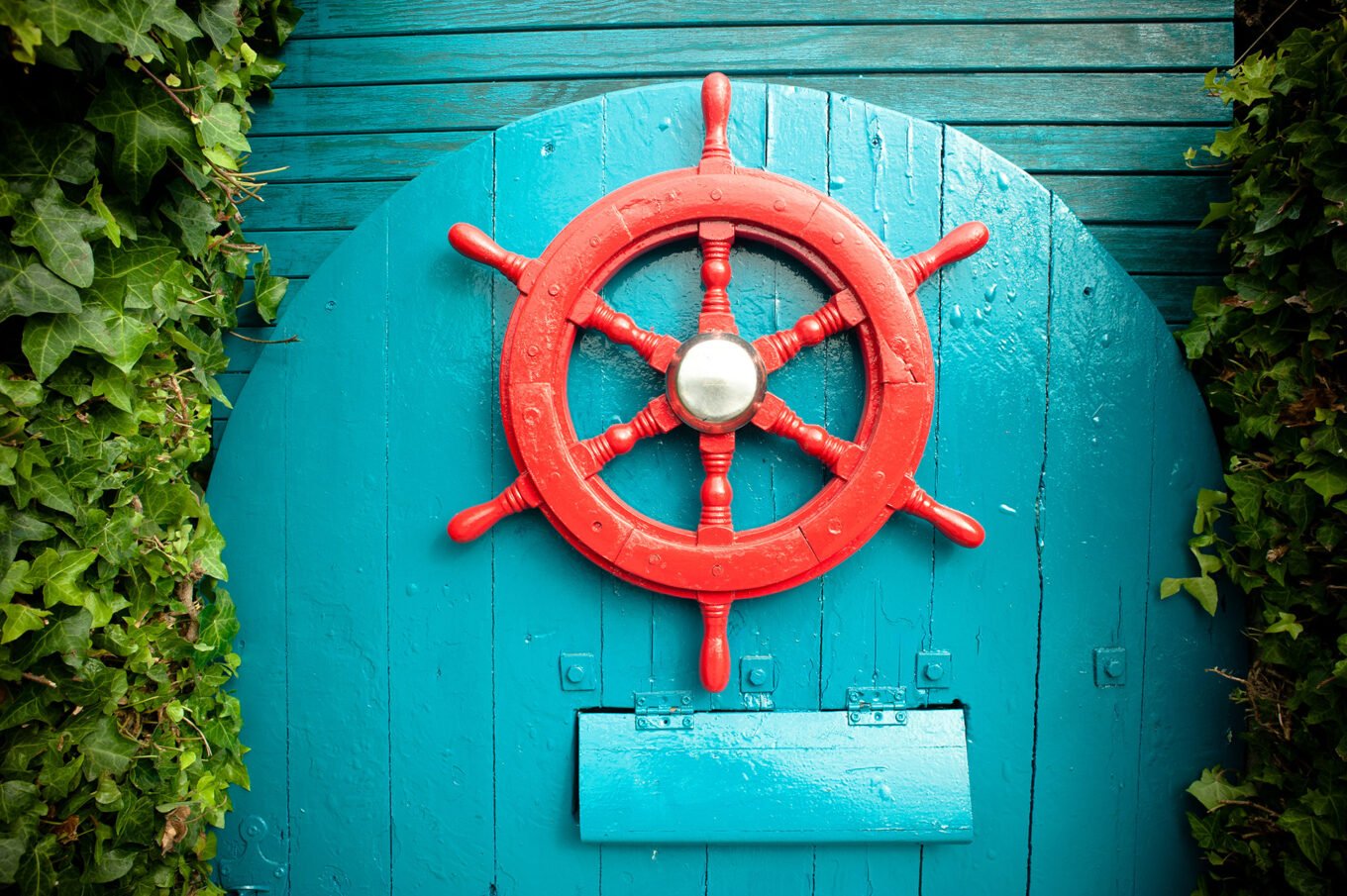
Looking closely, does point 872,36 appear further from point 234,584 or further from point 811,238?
point 234,584

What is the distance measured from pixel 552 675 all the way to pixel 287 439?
64 centimetres

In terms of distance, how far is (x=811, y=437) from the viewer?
133 cm

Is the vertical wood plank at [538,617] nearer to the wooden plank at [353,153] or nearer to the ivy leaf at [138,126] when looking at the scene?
the wooden plank at [353,153]

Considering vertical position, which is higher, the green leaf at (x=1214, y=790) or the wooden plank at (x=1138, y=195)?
the wooden plank at (x=1138, y=195)

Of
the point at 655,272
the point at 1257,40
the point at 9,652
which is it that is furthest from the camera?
the point at 1257,40

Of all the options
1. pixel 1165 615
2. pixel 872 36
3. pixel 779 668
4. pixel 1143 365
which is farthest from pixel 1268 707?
pixel 872 36

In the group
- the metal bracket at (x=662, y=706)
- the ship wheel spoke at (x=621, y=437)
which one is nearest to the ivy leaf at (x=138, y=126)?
the ship wheel spoke at (x=621, y=437)

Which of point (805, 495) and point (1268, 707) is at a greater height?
point (805, 495)

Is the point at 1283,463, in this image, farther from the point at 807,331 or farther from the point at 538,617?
the point at 538,617

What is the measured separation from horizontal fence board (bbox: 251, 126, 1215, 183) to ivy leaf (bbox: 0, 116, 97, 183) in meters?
0.53

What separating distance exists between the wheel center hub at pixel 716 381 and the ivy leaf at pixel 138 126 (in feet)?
2.50

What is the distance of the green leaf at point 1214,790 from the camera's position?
1.38 metres

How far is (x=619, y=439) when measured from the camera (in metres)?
1.32

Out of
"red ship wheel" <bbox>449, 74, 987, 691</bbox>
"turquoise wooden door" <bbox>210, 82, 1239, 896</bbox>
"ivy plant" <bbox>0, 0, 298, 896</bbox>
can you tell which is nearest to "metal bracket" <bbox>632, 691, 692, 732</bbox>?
"turquoise wooden door" <bbox>210, 82, 1239, 896</bbox>
